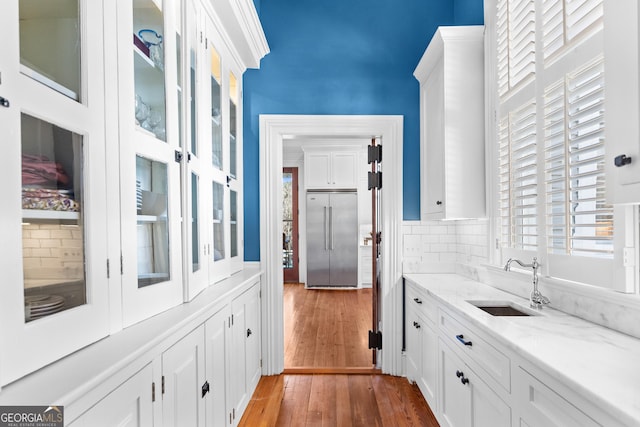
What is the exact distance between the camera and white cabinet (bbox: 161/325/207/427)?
126 cm

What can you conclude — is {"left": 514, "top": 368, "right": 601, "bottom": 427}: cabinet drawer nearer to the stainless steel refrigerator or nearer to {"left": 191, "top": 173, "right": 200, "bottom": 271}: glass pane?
{"left": 191, "top": 173, "right": 200, "bottom": 271}: glass pane

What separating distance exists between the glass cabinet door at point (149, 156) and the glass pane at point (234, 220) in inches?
38.5

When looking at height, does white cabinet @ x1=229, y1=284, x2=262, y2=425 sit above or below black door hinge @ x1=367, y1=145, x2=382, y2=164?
below

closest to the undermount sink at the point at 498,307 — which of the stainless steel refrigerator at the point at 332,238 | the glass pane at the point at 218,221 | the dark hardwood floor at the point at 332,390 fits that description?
the dark hardwood floor at the point at 332,390

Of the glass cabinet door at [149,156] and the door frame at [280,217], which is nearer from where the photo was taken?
the glass cabinet door at [149,156]

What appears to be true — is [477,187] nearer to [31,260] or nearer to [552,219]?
[552,219]

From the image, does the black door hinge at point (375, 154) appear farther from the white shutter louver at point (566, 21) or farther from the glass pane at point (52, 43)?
the glass pane at point (52, 43)

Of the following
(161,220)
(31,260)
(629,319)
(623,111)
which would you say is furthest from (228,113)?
(629,319)

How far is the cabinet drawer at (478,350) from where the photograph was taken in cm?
136

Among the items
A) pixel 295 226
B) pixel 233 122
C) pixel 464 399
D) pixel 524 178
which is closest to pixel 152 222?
pixel 233 122

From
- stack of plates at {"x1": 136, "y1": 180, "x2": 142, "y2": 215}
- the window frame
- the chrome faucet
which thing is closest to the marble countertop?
the chrome faucet

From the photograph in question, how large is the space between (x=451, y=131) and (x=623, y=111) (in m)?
1.43

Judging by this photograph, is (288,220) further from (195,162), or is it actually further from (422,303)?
(195,162)

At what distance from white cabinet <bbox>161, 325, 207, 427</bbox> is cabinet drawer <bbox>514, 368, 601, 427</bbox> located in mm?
1278
